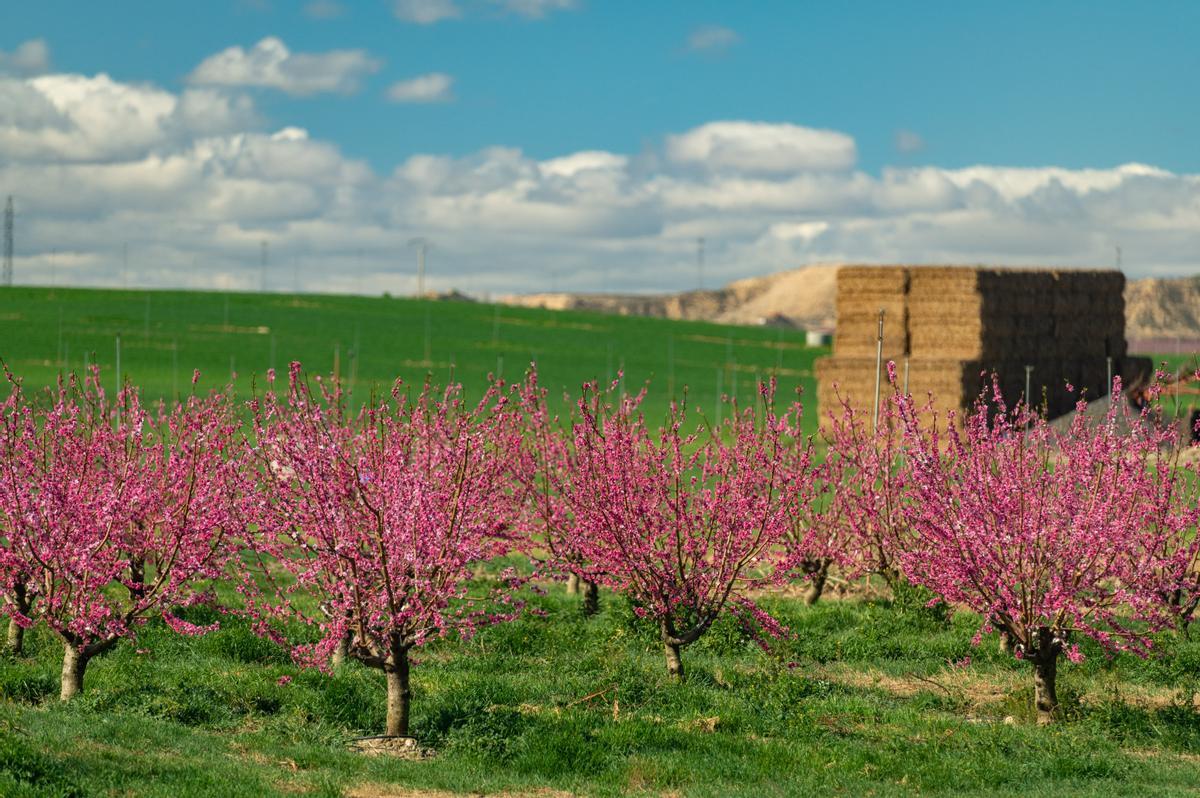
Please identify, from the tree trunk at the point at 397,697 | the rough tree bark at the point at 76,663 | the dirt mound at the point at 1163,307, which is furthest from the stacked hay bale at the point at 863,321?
the dirt mound at the point at 1163,307

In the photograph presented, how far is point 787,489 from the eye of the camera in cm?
1694

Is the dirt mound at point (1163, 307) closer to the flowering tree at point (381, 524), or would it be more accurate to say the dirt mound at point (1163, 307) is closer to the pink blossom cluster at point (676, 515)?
the pink blossom cluster at point (676, 515)

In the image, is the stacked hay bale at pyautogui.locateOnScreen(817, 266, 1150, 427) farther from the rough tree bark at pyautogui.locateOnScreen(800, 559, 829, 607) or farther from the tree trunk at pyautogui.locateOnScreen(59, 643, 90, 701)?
the tree trunk at pyautogui.locateOnScreen(59, 643, 90, 701)

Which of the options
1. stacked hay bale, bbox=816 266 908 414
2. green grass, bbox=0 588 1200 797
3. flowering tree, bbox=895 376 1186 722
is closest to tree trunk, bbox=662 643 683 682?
green grass, bbox=0 588 1200 797

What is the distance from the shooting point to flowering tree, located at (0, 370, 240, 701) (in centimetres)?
1544

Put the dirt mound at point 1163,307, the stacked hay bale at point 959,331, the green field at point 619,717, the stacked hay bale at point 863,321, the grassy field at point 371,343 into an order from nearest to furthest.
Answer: the green field at point 619,717
the stacked hay bale at point 959,331
the stacked hay bale at point 863,321
the grassy field at point 371,343
the dirt mound at point 1163,307

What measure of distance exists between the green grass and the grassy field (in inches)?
1219

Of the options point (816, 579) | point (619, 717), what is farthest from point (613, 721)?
point (816, 579)

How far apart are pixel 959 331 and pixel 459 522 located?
29.7 meters

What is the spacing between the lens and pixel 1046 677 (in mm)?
15859

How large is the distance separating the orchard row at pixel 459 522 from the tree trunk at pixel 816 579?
177 inches

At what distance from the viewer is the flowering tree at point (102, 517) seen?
1544cm

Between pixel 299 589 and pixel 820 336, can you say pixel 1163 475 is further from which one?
pixel 820 336

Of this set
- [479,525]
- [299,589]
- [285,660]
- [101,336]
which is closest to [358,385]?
[101,336]
